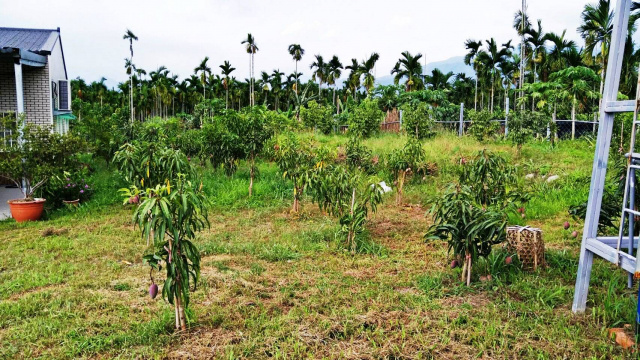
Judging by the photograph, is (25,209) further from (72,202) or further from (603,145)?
(603,145)

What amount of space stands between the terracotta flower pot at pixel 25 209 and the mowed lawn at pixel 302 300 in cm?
90

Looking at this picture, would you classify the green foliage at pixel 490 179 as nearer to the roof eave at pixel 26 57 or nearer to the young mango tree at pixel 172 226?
the young mango tree at pixel 172 226

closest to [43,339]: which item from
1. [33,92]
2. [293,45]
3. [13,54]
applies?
[13,54]

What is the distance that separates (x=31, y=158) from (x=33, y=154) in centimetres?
9

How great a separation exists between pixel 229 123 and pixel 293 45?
35495 mm

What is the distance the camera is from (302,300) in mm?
4289

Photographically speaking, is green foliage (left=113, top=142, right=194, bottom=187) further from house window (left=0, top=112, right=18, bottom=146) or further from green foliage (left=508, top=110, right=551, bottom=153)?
green foliage (left=508, top=110, right=551, bottom=153)

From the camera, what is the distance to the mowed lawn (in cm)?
335

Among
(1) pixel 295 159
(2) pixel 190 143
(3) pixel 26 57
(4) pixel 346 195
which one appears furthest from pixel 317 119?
(4) pixel 346 195

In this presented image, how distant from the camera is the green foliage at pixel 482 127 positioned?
14.2 metres

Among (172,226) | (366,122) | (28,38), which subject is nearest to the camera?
(172,226)

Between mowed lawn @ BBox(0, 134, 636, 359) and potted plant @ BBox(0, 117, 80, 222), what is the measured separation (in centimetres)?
97

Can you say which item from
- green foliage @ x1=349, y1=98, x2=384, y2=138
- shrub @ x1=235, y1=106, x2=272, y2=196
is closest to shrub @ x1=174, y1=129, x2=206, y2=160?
shrub @ x1=235, y1=106, x2=272, y2=196

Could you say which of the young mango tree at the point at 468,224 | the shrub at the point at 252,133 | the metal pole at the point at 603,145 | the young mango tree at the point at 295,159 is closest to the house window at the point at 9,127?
the shrub at the point at 252,133
